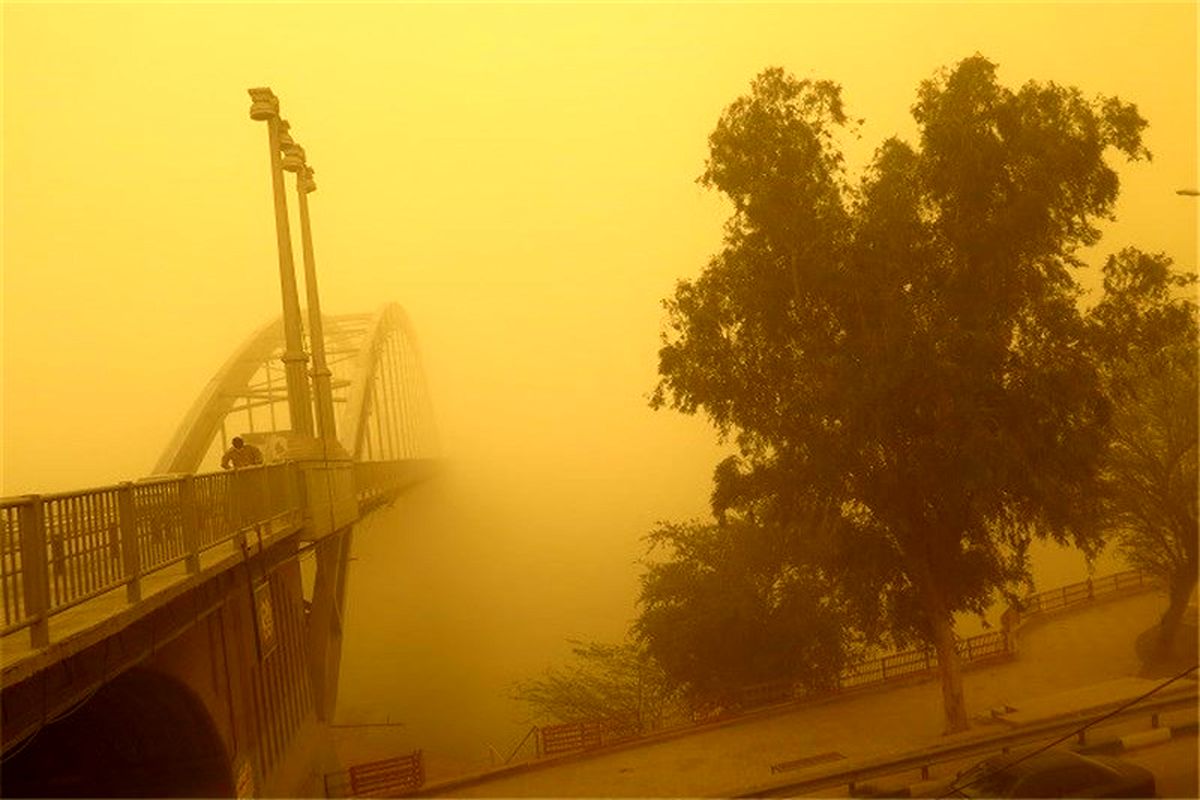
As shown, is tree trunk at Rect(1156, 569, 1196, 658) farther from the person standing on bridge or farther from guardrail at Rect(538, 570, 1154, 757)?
the person standing on bridge

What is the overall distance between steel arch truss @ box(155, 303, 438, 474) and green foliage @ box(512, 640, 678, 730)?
344 inches

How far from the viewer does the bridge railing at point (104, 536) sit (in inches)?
229

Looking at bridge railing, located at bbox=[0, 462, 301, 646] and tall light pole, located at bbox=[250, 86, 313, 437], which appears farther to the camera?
tall light pole, located at bbox=[250, 86, 313, 437]

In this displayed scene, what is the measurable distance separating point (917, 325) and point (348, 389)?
28020 mm

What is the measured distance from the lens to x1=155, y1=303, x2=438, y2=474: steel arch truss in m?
28.7

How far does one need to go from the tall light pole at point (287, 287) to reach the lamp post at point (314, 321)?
65 centimetres

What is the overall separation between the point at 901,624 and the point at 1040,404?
469 centimetres

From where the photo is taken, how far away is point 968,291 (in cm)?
1512

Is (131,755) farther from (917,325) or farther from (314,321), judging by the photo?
(917,325)

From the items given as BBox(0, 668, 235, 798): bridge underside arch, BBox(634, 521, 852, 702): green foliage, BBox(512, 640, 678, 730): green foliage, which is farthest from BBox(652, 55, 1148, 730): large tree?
BBox(512, 640, 678, 730): green foliage

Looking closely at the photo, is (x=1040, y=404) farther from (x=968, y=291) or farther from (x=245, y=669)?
(x=245, y=669)

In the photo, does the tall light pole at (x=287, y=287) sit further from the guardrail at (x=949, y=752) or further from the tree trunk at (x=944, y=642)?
the tree trunk at (x=944, y=642)

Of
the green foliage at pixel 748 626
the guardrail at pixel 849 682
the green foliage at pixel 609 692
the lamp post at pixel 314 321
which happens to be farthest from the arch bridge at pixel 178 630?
the green foliage at pixel 609 692

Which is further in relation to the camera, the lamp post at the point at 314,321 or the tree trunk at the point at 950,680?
the lamp post at the point at 314,321
